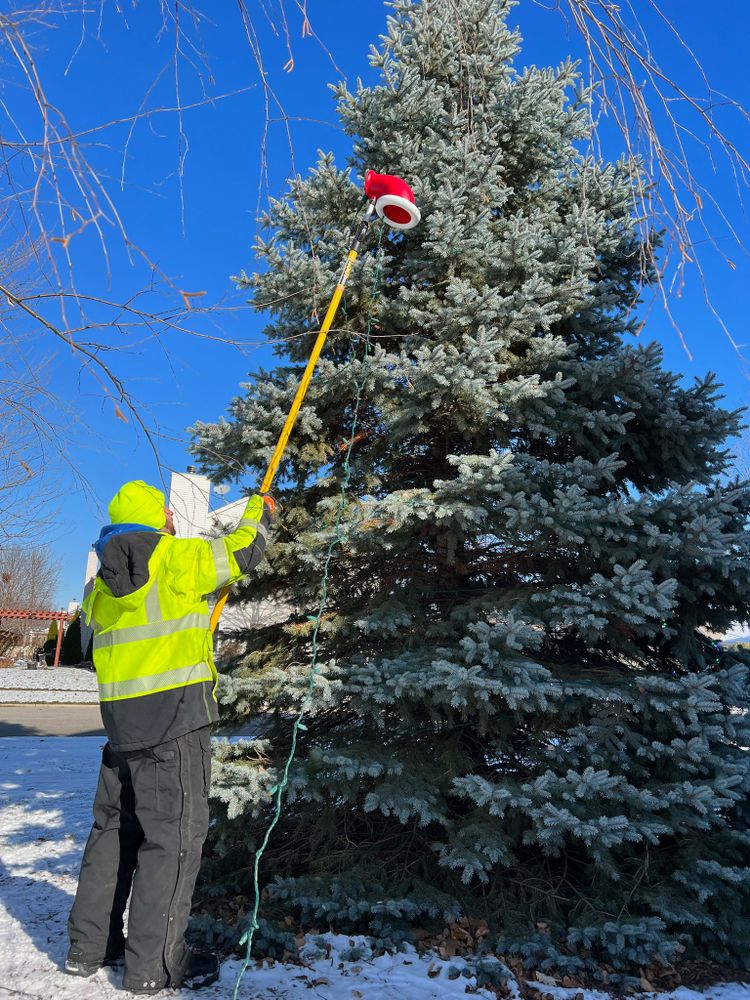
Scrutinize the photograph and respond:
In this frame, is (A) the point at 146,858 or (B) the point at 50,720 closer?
(A) the point at 146,858

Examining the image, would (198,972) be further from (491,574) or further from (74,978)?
(491,574)

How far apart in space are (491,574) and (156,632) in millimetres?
2365

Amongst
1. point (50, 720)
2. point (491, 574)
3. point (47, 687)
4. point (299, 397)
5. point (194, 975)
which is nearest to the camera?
point (194, 975)

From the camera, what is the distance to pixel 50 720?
1334cm

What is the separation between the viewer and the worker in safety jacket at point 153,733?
9.00ft

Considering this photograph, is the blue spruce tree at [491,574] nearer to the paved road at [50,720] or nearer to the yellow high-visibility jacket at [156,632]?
the yellow high-visibility jacket at [156,632]

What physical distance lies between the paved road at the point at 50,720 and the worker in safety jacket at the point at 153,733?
717 centimetres

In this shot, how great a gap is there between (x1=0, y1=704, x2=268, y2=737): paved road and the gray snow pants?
23.5 ft

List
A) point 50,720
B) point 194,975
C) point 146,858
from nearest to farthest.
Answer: point 146,858
point 194,975
point 50,720

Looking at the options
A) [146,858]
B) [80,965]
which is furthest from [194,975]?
[146,858]

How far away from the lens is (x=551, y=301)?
443cm

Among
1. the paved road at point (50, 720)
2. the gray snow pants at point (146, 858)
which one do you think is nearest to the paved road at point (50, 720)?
the paved road at point (50, 720)

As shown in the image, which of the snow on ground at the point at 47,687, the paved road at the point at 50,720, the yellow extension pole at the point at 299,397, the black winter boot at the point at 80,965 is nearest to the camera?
the black winter boot at the point at 80,965

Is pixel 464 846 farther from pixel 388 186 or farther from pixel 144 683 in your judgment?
pixel 388 186
